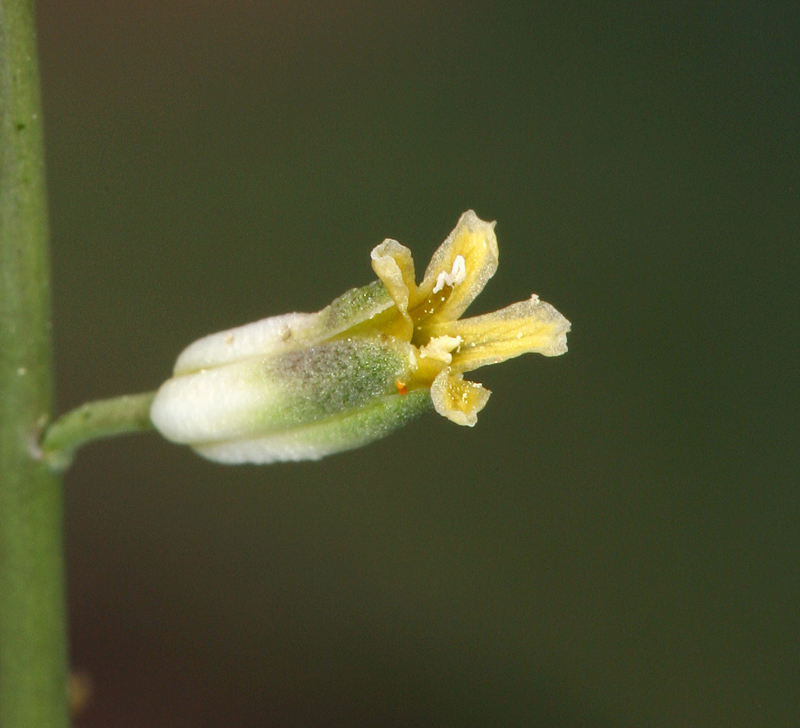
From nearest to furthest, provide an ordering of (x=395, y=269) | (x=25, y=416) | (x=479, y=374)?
1. (x=395, y=269)
2. (x=25, y=416)
3. (x=479, y=374)

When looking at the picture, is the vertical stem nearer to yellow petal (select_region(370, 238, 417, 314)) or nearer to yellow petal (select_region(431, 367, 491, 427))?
yellow petal (select_region(370, 238, 417, 314))

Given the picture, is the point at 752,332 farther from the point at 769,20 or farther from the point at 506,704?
the point at 506,704

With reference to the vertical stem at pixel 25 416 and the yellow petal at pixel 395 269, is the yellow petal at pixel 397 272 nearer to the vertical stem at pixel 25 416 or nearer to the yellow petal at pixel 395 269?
the yellow petal at pixel 395 269

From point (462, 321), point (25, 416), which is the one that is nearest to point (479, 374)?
point (462, 321)

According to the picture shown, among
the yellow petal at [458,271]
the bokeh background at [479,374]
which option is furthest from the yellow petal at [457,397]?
the bokeh background at [479,374]

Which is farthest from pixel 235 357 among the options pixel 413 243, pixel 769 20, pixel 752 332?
pixel 769 20

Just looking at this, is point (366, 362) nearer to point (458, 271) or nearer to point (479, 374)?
point (458, 271)
